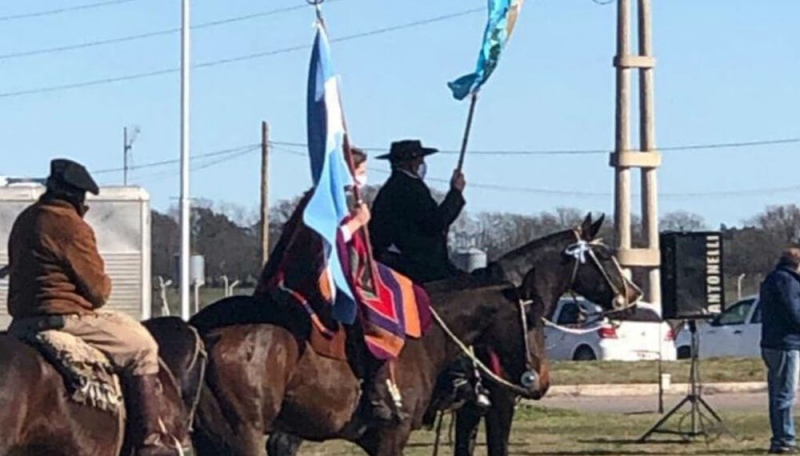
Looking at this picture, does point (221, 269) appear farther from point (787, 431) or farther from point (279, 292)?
point (279, 292)

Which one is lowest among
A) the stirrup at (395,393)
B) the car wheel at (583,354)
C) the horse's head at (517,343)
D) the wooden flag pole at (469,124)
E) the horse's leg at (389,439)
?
the car wheel at (583,354)

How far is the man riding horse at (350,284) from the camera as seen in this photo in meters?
11.9

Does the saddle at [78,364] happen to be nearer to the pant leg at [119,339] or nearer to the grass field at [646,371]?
the pant leg at [119,339]

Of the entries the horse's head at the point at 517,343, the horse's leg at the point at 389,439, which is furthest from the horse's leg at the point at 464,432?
the horse's leg at the point at 389,439

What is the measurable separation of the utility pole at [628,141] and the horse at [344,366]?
29.3m

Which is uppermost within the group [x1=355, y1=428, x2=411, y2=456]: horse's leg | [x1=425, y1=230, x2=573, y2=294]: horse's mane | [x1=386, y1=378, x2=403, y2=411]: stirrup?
[x1=425, y1=230, x2=573, y2=294]: horse's mane

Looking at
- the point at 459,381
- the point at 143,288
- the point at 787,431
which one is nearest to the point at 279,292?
the point at 459,381

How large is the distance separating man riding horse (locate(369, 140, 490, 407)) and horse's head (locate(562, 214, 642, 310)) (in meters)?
1.56

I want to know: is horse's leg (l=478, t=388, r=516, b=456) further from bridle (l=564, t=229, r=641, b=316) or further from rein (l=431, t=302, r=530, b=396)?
bridle (l=564, t=229, r=641, b=316)

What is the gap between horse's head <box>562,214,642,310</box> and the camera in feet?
50.0

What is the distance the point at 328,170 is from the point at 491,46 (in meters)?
3.90

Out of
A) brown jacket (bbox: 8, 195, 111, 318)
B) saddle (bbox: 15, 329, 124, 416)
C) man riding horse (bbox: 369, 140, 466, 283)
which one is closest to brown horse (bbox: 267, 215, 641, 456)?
man riding horse (bbox: 369, 140, 466, 283)

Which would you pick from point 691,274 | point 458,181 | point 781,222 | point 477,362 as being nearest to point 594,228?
point 458,181

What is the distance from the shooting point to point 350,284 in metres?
11.9
